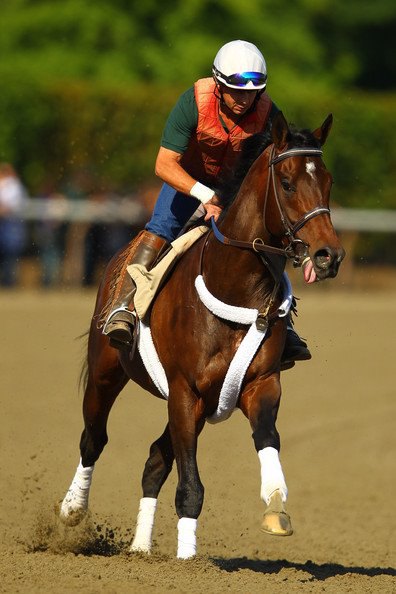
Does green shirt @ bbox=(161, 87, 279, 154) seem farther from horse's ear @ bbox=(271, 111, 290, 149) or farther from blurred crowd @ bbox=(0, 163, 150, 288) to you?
blurred crowd @ bbox=(0, 163, 150, 288)

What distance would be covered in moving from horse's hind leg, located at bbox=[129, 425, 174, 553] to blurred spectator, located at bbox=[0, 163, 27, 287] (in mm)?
12128

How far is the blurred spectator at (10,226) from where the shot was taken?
1920 cm

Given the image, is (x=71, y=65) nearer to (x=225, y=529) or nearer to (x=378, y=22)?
(x=378, y=22)

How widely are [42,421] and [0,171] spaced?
9.53 meters

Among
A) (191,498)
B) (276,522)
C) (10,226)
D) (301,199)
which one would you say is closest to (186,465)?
(191,498)

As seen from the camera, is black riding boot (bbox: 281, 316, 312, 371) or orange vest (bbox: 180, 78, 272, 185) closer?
orange vest (bbox: 180, 78, 272, 185)

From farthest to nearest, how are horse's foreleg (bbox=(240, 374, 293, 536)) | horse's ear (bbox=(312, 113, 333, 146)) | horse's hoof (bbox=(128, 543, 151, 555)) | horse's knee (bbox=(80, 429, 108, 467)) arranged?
horse's knee (bbox=(80, 429, 108, 467)), horse's hoof (bbox=(128, 543, 151, 555)), horse's ear (bbox=(312, 113, 333, 146)), horse's foreleg (bbox=(240, 374, 293, 536))

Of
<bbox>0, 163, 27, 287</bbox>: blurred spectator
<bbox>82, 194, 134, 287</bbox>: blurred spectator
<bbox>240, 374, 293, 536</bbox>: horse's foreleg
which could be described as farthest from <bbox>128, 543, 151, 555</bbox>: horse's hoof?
<bbox>0, 163, 27, 287</bbox>: blurred spectator

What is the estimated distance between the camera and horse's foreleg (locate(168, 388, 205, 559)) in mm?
6270

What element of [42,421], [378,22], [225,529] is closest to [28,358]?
[42,421]

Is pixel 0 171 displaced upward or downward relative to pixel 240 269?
upward

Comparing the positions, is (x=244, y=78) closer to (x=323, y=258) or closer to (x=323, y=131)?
(x=323, y=131)

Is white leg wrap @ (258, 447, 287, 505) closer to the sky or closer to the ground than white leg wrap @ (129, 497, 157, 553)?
closer to the sky

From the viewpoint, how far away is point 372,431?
11.2 meters
